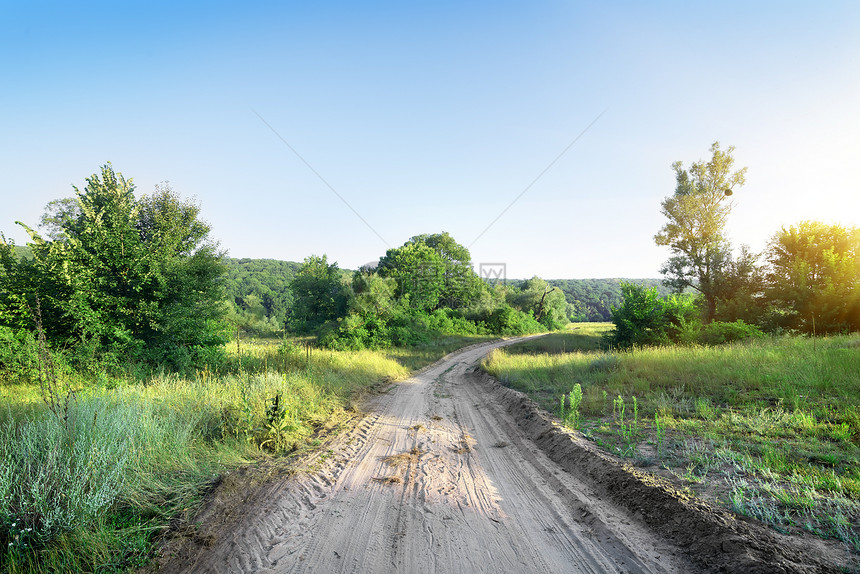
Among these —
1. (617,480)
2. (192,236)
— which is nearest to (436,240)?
(192,236)

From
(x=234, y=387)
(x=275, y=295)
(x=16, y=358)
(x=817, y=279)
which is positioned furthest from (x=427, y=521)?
(x=275, y=295)

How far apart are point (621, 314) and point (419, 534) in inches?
918

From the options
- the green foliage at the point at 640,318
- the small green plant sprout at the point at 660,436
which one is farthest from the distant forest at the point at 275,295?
the small green plant sprout at the point at 660,436

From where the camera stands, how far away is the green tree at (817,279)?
55.7 feet

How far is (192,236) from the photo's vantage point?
26625mm

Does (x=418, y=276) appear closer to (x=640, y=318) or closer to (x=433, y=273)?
(x=433, y=273)

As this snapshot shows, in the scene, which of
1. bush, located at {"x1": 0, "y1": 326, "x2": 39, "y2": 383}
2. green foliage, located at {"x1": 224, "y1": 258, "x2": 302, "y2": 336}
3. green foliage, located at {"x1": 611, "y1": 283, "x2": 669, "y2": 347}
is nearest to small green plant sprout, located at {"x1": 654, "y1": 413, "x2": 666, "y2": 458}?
bush, located at {"x1": 0, "y1": 326, "x2": 39, "y2": 383}

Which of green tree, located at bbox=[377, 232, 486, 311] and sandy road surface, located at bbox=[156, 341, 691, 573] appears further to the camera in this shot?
green tree, located at bbox=[377, 232, 486, 311]

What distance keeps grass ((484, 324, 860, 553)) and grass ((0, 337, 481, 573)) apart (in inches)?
230

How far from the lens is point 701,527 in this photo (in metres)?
3.42

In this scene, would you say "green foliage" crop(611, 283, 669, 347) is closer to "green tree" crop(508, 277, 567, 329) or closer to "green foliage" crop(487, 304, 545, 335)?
"green foliage" crop(487, 304, 545, 335)

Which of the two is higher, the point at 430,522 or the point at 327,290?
the point at 327,290

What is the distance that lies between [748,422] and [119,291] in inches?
640

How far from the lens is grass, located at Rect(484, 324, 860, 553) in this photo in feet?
12.4
